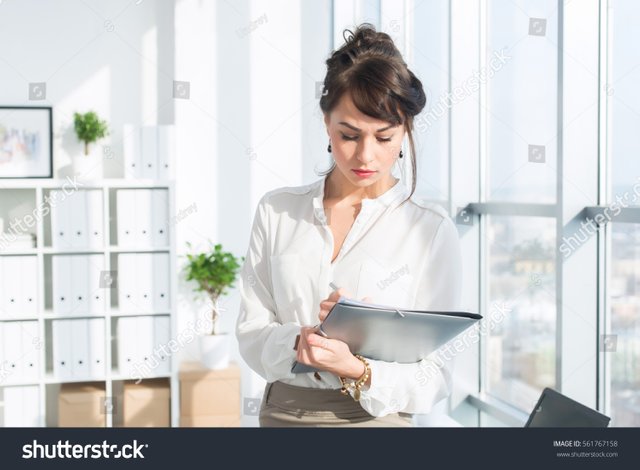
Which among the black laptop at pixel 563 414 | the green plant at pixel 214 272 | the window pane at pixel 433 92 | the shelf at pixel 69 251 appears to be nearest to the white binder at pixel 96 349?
the shelf at pixel 69 251

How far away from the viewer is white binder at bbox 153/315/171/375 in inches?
161

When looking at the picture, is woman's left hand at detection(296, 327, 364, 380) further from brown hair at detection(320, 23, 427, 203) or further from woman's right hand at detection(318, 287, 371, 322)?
brown hair at detection(320, 23, 427, 203)

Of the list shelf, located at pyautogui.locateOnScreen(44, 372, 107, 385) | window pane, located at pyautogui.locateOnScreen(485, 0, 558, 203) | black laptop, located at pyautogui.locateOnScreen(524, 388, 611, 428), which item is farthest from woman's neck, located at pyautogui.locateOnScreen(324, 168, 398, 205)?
shelf, located at pyautogui.locateOnScreen(44, 372, 107, 385)

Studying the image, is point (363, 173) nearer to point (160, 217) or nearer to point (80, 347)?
point (160, 217)

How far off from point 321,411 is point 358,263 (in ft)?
0.94

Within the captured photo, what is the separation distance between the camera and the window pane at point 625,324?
228cm

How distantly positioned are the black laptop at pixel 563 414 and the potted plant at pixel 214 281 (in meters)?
2.40

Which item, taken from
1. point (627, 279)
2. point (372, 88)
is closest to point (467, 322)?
point (372, 88)

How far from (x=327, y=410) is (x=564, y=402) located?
0.79 meters

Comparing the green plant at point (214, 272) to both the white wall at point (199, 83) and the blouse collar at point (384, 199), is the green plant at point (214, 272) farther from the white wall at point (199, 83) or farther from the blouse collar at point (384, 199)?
the blouse collar at point (384, 199)

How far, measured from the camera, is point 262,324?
1.50m

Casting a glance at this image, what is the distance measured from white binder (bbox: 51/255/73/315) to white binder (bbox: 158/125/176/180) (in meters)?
0.67

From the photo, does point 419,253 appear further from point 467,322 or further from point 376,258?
point 467,322

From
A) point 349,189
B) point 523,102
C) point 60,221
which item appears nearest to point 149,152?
point 60,221
